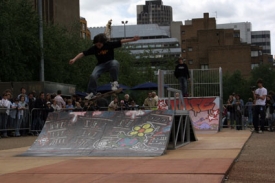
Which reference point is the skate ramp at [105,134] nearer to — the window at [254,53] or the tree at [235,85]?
the tree at [235,85]

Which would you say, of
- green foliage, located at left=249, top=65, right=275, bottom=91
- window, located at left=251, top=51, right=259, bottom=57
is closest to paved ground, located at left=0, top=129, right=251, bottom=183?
green foliage, located at left=249, top=65, right=275, bottom=91

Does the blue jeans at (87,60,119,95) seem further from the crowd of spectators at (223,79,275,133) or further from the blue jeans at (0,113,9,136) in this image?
the crowd of spectators at (223,79,275,133)

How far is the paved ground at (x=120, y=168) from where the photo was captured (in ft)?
23.5

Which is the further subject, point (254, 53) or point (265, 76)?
point (254, 53)

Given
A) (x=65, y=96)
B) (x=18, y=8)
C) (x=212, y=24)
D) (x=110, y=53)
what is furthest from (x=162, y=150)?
(x=212, y=24)

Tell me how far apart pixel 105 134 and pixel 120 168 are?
3320 mm

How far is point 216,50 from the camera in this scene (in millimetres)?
115938

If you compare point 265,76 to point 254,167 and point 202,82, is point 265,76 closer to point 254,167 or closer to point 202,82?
point 202,82

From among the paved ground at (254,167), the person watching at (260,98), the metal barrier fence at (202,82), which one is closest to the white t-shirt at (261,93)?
the person watching at (260,98)

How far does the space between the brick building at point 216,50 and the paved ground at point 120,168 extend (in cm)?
10352

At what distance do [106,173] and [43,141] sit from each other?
4588mm

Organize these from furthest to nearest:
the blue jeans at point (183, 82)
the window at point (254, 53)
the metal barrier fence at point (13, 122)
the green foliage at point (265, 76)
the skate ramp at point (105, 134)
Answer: the window at point (254, 53), the green foliage at point (265, 76), the blue jeans at point (183, 82), the metal barrier fence at point (13, 122), the skate ramp at point (105, 134)

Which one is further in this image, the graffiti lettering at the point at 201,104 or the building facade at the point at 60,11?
the building facade at the point at 60,11

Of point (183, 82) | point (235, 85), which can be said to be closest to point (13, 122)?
point (183, 82)
